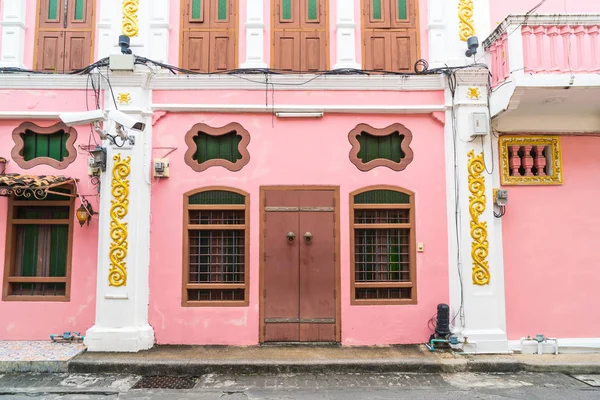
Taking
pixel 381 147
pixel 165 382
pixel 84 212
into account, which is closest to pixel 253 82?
pixel 381 147

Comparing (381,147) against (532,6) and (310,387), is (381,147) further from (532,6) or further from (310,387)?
(310,387)

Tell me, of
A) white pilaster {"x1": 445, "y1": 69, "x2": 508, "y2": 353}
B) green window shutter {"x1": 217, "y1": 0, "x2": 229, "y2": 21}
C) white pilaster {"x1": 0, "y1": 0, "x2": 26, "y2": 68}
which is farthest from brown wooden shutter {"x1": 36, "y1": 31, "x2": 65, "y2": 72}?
white pilaster {"x1": 445, "y1": 69, "x2": 508, "y2": 353}

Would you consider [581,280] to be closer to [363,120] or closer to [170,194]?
[363,120]

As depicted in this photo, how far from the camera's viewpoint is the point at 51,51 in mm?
6973

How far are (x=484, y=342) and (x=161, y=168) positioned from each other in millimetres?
5924

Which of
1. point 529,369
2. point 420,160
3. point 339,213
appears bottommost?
point 529,369

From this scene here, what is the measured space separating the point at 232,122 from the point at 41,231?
3.75m

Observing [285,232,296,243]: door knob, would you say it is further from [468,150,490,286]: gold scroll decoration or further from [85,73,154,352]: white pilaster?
[468,150,490,286]: gold scroll decoration

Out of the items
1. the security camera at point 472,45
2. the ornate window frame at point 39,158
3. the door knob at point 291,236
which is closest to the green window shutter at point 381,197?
the door knob at point 291,236

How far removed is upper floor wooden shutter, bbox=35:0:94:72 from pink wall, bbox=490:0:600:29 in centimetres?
711

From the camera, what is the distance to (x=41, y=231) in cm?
684

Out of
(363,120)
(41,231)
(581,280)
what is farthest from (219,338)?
(581,280)

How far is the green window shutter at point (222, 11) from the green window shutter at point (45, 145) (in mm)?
3345

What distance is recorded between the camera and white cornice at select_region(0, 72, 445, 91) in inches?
266
